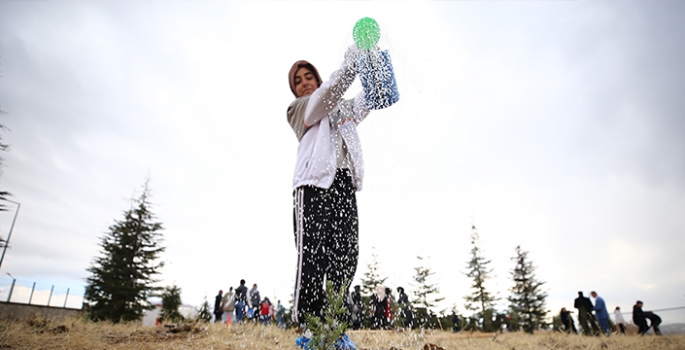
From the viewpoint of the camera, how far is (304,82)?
11.6 feet

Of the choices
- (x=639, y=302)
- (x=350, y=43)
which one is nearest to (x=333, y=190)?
(x=350, y=43)

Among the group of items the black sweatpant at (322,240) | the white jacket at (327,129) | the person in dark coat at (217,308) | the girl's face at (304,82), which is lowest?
the person in dark coat at (217,308)

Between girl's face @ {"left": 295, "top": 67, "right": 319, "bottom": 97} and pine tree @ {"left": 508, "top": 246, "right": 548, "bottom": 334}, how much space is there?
3723 cm

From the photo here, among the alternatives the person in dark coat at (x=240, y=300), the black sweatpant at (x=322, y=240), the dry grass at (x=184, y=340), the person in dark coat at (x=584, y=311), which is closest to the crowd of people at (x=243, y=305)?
the person in dark coat at (x=240, y=300)

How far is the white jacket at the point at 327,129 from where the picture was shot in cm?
269

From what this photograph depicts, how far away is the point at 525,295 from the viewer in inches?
1396

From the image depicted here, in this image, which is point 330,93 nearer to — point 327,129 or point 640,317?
point 327,129

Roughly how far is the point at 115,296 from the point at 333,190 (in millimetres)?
23560

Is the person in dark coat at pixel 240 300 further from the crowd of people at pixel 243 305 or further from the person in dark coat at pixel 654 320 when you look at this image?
the person in dark coat at pixel 654 320

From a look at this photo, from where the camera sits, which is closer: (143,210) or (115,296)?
(115,296)

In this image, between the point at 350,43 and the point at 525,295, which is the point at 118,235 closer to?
the point at 350,43

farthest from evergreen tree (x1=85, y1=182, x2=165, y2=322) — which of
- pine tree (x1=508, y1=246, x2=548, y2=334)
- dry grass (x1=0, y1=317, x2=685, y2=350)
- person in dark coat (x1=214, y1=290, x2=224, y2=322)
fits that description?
pine tree (x1=508, y1=246, x2=548, y2=334)

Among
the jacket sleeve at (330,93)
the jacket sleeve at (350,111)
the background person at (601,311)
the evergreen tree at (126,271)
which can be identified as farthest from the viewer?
the evergreen tree at (126,271)

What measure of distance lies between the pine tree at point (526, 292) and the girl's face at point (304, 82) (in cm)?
3723
